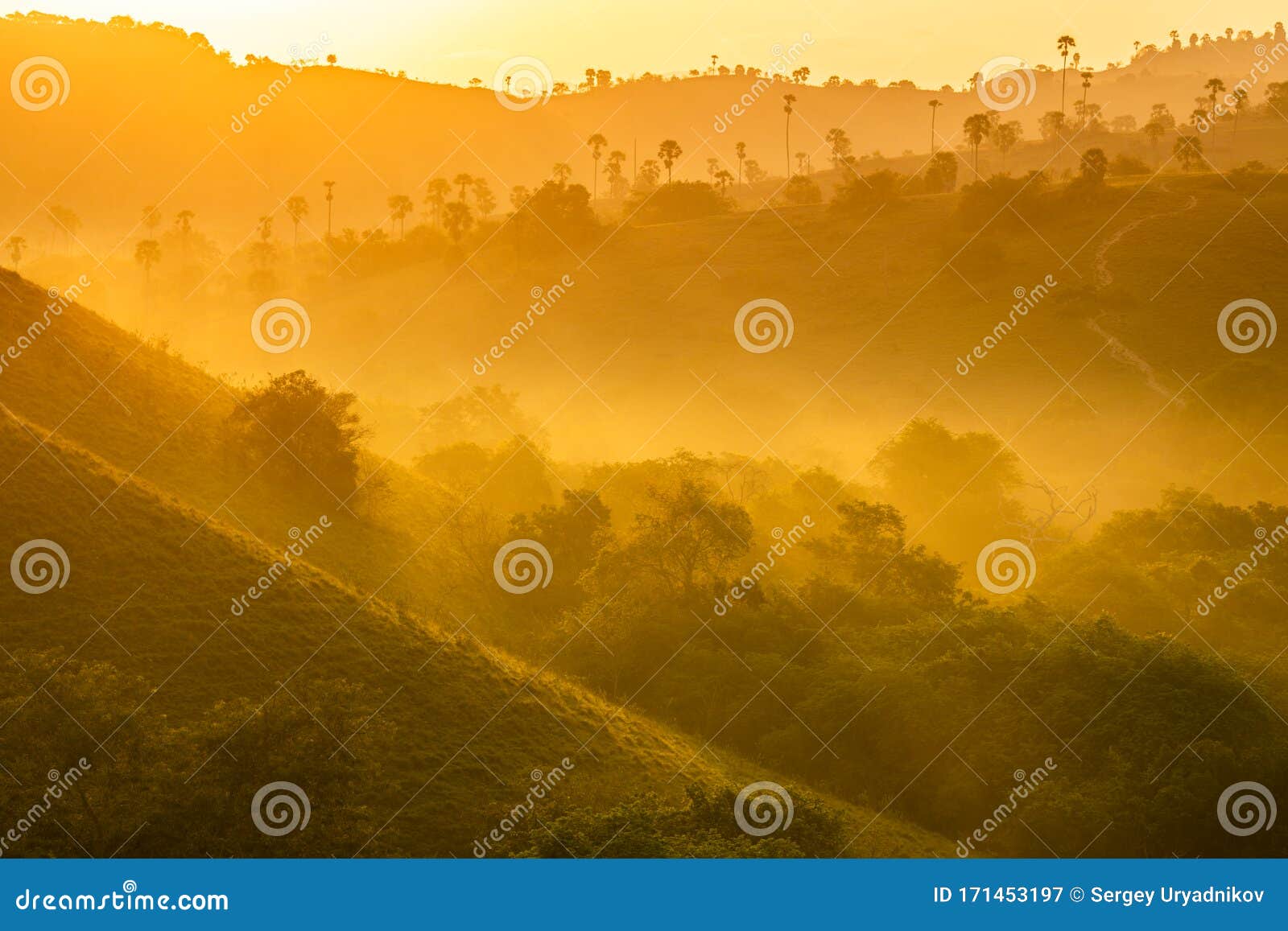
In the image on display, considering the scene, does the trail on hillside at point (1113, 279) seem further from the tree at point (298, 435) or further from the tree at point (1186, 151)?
the tree at point (298, 435)

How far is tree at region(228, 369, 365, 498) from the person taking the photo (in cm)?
5622

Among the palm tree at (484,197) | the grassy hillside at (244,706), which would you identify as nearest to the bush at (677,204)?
the palm tree at (484,197)

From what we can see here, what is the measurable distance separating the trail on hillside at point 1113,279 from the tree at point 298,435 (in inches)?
2964

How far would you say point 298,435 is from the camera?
57.1 m

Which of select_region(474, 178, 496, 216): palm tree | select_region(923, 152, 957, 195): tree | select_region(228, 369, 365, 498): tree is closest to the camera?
select_region(228, 369, 365, 498): tree

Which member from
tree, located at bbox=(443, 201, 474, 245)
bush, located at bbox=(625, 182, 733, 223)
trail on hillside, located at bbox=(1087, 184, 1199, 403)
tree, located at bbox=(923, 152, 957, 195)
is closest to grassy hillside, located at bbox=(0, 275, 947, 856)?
trail on hillside, located at bbox=(1087, 184, 1199, 403)

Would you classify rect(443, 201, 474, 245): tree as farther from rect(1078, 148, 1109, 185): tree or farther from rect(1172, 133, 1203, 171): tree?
rect(1172, 133, 1203, 171): tree

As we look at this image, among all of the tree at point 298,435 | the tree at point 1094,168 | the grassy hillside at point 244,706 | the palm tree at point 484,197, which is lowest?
the grassy hillside at point 244,706

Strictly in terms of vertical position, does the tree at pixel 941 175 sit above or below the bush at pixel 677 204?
above

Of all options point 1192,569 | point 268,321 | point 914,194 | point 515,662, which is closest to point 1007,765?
point 515,662

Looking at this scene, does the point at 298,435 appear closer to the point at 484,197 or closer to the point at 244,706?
the point at 244,706

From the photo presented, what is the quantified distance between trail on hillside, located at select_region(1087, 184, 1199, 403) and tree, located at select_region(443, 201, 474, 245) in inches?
3250

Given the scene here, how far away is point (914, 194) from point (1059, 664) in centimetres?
12456

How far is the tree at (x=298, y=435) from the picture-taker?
56219 mm
